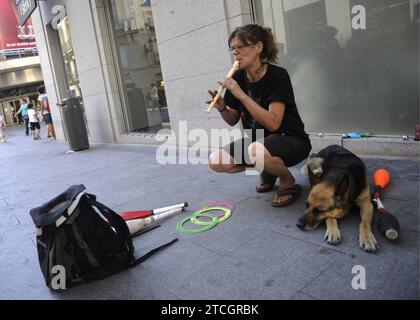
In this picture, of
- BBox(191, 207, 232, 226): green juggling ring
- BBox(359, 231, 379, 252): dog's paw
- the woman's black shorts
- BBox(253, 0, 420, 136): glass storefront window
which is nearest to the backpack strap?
BBox(191, 207, 232, 226): green juggling ring

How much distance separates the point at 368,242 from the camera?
97.9 inches

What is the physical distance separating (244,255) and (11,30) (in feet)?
81.2

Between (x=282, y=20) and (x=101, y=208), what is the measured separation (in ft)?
13.2

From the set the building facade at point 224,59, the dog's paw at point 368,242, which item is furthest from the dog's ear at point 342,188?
the building facade at point 224,59

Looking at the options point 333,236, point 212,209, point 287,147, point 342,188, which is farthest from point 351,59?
point 333,236

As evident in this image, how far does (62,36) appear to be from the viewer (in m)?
12.0

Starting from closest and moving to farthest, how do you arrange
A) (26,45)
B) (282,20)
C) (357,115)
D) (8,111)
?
(357,115) → (282,20) → (26,45) → (8,111)

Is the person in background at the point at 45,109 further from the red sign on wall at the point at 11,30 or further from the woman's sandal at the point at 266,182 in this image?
the woman's sandal at the point at 266,182

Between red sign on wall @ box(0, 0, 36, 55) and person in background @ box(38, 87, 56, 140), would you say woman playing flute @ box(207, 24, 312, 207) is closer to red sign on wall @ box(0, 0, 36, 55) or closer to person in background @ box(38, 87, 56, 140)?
person in background @ box(38, 87, 56, 140)

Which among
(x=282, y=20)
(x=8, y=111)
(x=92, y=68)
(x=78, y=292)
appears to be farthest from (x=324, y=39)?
(x=8, y=111)

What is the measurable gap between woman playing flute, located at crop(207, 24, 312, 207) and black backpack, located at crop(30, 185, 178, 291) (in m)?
1.35

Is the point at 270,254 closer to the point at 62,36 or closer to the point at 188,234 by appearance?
the point at 188,234

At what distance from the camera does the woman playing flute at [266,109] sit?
3.19 m

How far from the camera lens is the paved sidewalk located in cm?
223
